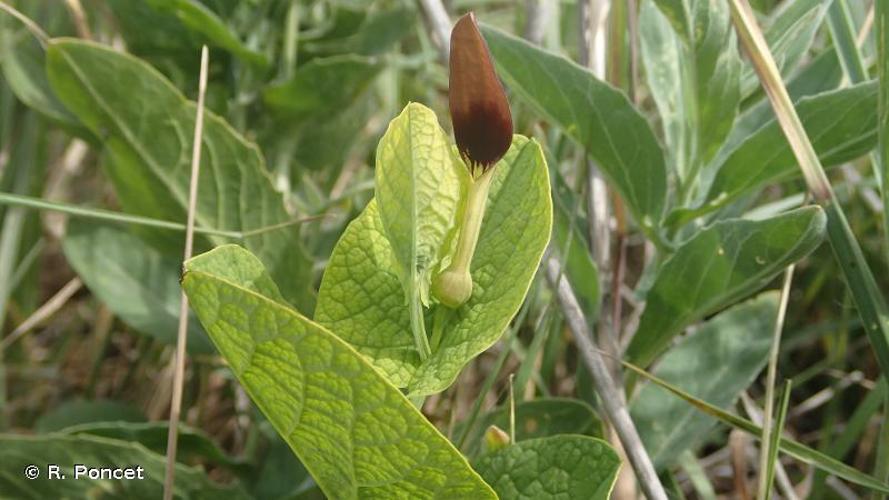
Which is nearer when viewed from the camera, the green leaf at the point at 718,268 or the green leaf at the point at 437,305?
the green leaf at the point at 437,305

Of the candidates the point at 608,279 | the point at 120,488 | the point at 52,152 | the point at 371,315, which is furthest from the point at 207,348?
the point at 52,152

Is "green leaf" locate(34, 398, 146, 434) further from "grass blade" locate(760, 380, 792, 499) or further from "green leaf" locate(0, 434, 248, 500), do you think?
"grass blade" locate(760, 380, 792, 499)

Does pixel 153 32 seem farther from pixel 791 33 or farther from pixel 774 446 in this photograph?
pixel 774 446

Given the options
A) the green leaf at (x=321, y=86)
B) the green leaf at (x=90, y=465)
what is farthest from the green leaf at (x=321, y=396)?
the green leaf at (x=321, y=86)

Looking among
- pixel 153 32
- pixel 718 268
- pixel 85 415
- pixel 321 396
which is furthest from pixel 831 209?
pixel 85 415

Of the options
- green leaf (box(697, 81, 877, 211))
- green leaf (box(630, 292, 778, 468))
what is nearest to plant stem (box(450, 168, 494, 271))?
green leaf (box(697, 81, 877, 211))

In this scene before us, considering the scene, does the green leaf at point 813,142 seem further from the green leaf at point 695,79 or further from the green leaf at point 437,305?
the green leaf at point 437,305
